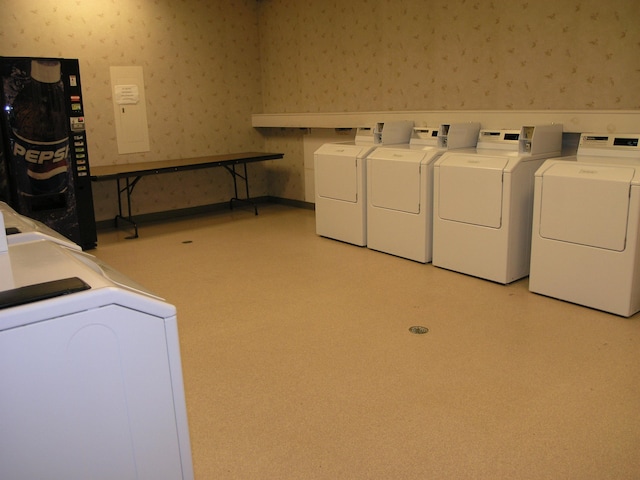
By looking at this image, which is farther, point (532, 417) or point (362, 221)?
point (362, 221)

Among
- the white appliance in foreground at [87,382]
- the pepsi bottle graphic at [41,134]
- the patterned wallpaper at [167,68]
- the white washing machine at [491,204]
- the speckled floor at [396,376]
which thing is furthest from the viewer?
the patterned wallpaper at [167,68]

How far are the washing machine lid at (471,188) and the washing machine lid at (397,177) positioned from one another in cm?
23

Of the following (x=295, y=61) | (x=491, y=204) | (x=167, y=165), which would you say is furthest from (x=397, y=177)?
(x=295, y=61)

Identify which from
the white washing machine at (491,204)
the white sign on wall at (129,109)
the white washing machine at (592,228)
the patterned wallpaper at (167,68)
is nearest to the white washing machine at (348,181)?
the white washing machine at (491,204)

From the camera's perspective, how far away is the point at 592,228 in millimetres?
Answer: 3615

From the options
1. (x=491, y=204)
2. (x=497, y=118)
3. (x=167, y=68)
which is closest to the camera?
(x=491, y=204)

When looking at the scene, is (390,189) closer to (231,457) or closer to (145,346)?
(231,457)

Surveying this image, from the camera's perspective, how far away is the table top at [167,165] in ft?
19.0

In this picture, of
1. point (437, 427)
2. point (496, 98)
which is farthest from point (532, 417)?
point (496, 98)

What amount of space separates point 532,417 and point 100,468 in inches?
73.0

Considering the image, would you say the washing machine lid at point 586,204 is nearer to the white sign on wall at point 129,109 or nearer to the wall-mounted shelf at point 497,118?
the wall-mounted shelf at point 497,118

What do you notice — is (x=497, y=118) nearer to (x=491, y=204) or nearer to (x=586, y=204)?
(x=491, y=204)

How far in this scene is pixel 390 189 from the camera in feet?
16.5

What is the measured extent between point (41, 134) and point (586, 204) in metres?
4.56
